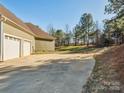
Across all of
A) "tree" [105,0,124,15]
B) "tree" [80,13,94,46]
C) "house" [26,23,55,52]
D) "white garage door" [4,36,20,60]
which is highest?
"tree" [80,13,94,46]

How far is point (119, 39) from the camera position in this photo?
147 feet

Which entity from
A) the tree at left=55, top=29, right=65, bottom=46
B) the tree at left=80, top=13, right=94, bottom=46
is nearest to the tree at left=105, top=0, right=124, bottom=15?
the tree at left=80, top=13, right=94, bottom=46

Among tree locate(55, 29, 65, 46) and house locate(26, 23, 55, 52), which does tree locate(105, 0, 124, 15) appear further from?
tree locate(55, 29, 65, 46)

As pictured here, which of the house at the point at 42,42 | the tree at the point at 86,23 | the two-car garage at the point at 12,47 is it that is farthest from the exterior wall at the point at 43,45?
the tree at the point at 86,23

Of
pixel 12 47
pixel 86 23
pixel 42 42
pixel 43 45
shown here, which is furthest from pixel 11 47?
pixel 86 23

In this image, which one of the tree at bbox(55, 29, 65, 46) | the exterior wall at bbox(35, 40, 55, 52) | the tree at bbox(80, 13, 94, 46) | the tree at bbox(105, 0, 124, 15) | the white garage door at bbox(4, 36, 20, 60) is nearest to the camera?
the white garage door at bbox(4, 36, 20, 60)

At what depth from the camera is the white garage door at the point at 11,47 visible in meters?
17.3

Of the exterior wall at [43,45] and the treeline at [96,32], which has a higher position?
the treeline at [96,32]

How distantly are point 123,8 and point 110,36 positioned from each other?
81.2 ft

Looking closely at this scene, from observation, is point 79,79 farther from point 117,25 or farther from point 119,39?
point 119,39

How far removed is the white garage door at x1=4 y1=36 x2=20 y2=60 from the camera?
1730 cm

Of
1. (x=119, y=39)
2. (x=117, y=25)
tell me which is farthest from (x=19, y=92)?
(x=119, y=39)

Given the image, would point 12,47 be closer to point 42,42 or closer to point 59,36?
point 42,42

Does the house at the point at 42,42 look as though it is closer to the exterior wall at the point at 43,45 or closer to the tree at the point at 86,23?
the exterior wall at the point at 43,45
